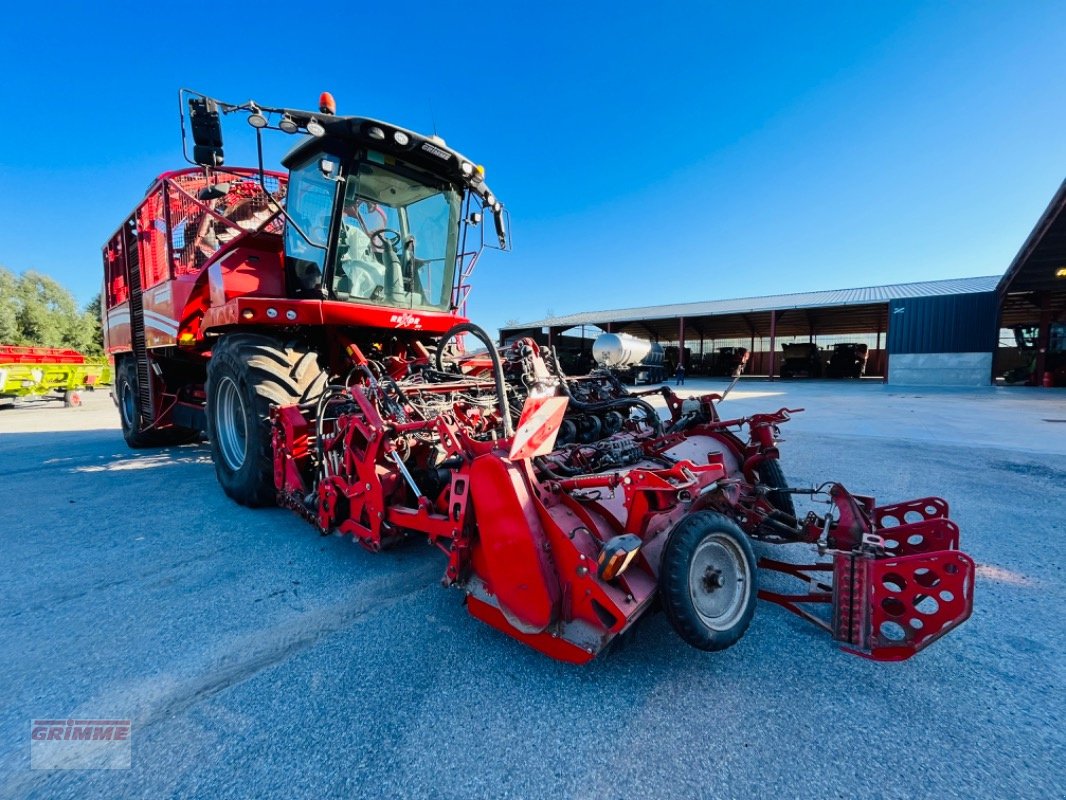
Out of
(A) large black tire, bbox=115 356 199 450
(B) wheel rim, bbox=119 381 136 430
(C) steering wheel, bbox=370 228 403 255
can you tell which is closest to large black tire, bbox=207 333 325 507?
(C) steering wheel, bbox=370 228 403 255

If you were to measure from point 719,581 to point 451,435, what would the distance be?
4.38ft

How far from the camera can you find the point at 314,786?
132 cm

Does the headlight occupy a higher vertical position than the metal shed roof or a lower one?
lower

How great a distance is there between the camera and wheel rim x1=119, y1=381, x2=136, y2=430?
22.2 feet

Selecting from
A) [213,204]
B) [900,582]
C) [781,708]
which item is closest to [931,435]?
[900,582]

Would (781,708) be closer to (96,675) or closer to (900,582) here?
(900,582)

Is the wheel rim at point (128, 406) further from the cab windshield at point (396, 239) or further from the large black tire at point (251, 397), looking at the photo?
the cab windshield at point (396, 239)

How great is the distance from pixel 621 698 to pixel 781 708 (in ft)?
1.83

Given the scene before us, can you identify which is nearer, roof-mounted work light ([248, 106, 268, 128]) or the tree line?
roof-mounted work light ([248, 106, 268, 128])

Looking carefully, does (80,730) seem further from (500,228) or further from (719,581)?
(500,228)

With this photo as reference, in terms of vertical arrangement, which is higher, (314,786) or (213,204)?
(213,204)

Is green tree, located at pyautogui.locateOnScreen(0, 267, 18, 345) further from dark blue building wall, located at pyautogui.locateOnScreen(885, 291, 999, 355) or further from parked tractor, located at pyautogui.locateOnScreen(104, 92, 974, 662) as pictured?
dark blue building wall, located at pyautogui.locateOnScreen(885, 291, 999, 355)

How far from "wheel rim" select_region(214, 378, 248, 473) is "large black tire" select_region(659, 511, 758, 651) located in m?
3.87

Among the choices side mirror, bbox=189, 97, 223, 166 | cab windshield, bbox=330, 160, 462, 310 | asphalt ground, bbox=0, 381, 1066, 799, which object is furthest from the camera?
cab windshield, bbox=330, 160, 462, 310
